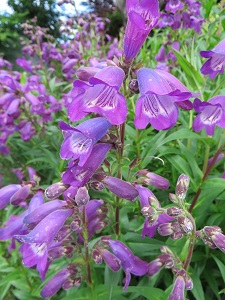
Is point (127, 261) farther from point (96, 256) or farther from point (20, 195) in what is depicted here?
point (20, 195)

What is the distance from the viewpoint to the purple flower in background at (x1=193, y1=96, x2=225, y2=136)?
1817 mm

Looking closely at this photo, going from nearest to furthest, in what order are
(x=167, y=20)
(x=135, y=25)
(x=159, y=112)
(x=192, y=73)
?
1. (x=135, y=25)
2. (x=159, y=112)
3. (x=192, y=73)
4. (x=167, y=20)

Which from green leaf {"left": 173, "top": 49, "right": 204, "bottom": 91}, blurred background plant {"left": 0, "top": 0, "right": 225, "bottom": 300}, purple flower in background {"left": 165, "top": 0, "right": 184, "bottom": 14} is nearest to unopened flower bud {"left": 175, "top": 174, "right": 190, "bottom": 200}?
blurred background plant {"left": 0, "top": 0, "right": 225, "bottom": 300}

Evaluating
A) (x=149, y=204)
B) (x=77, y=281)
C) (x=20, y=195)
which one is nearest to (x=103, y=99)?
(x=149, y=204)

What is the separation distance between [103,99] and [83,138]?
218 mm

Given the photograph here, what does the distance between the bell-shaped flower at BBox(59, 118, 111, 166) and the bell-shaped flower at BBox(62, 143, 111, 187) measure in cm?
4

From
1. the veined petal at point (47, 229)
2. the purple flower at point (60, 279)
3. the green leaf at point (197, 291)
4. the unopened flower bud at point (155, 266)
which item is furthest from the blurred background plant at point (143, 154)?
the veined petal at point (47, 229)

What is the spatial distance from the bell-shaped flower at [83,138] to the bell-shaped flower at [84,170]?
40mm

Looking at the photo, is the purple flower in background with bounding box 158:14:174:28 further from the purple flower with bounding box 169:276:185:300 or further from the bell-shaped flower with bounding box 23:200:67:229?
the purple flower with bounding box 169:276:185:300

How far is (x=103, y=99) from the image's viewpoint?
4.40ft

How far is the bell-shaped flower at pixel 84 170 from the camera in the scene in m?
1.38

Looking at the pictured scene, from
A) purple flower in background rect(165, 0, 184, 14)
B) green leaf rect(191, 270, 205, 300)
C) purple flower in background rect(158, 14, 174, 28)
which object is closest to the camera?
green leaf rect(191, 270, 205, 300)

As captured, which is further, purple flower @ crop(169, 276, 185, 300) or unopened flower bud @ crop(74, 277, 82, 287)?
unopened flower bud @ crop(74, 277, 82, 287)

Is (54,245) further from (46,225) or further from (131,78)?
(131,78)
